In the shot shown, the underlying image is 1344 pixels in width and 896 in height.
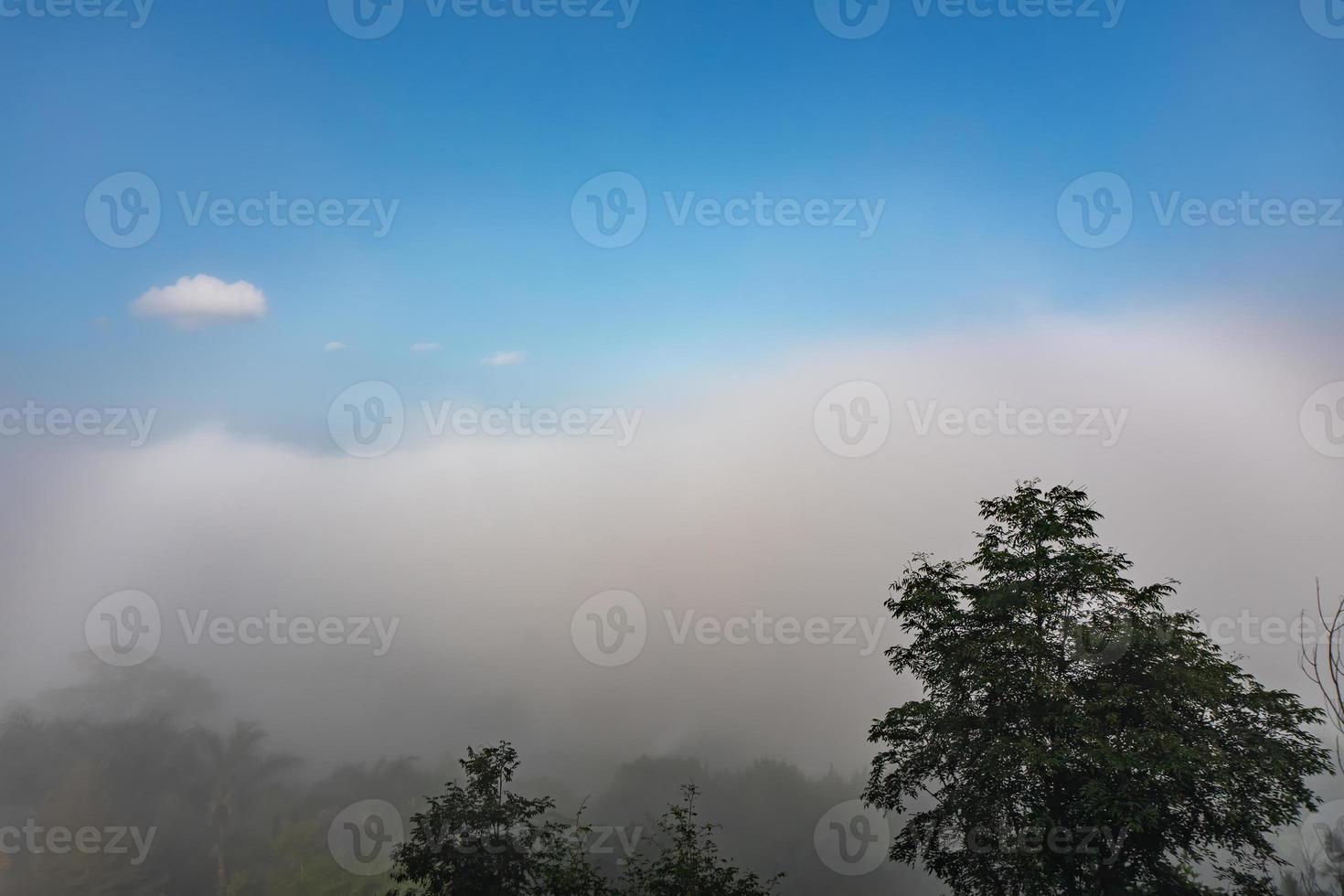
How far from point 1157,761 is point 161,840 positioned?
17253cm

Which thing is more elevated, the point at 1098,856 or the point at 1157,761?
the point at 1157,761

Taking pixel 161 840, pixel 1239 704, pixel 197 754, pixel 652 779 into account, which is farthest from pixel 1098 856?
pixel 197 754

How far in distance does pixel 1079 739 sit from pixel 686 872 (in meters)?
9.85

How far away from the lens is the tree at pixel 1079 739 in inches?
658

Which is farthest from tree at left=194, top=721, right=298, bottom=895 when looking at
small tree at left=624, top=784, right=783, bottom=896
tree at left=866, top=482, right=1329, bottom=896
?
tree at left=866, top=482, right=1329, bottom=896

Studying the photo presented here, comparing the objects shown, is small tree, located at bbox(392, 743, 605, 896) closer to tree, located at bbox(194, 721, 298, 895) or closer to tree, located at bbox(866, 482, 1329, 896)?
tree, located at bbox(866, 482, 1329, 896)

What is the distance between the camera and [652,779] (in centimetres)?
15675

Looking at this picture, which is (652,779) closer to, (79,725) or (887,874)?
(887,874)

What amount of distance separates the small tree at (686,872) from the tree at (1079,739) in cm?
410

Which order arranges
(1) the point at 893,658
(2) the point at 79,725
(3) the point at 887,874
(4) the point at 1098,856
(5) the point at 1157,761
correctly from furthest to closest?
(3) the point at 887,874, (2) the point at 79,725, (1) the point at 893,658, (4) the point at 1098,856, (5) the point at 1157,761

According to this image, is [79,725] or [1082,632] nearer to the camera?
[1082,632]

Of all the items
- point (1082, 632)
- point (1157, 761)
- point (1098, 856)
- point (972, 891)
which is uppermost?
point (1082, 632)

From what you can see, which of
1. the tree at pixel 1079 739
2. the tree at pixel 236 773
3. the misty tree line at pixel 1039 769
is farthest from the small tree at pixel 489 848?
the tree at pixel 236 773

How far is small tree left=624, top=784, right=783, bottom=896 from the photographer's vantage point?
19359 millimetres
